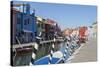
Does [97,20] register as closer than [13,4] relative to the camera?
No

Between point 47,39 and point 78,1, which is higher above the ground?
point 78,1

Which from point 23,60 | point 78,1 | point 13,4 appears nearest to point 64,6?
point 78,1

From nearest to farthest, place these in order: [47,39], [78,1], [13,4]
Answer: [13,4] → [47,39] → [78,1]

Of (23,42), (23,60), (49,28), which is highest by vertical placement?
(49,28)

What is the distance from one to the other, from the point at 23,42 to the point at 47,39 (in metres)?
0.26

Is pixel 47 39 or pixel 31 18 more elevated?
pixel 31 18

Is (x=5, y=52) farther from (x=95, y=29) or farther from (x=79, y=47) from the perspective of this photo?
(x=95, y=29)

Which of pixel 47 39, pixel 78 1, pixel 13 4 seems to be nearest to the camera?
pixel 13 4

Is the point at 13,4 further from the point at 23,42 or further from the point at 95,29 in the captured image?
the point at 95,29

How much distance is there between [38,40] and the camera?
2082 millimetres

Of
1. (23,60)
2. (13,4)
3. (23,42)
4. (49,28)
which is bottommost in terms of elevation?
(23,60)

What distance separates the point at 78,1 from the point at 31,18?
58cm

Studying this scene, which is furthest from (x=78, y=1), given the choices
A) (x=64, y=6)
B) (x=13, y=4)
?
(x=13, y=4)

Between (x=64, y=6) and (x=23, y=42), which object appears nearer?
(x=23, y=42)
